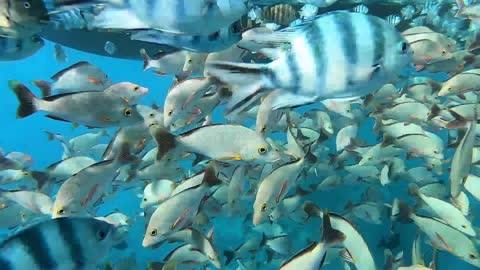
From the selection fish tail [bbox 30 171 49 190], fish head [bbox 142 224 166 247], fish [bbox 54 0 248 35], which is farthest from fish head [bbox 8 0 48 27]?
fish tail [bbox 30 171 49 190]

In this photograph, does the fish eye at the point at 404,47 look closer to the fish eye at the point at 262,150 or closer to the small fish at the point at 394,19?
the fish eye at the point at 262,150

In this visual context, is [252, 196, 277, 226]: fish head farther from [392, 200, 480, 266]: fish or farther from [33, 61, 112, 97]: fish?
[33, 61, 112, 97]: fish

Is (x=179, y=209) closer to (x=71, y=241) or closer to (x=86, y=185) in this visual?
(x=86, y=185)

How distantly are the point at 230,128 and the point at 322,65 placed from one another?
61.7 inches

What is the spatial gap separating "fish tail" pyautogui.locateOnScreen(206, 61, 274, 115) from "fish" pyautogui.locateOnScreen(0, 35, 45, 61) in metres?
2.32

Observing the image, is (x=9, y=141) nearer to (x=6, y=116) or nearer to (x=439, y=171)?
(x=6, y=116)

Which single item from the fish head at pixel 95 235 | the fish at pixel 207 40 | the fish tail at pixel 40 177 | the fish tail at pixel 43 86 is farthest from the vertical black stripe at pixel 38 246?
the fish tail at pixel 40 177

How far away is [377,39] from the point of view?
2.21 metres

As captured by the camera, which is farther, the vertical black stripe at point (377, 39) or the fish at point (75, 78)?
the fish at point (75, 78)

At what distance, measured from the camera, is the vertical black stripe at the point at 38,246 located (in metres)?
2.19

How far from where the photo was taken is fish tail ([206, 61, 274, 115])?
6.93ft

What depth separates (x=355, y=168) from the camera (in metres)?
7.23

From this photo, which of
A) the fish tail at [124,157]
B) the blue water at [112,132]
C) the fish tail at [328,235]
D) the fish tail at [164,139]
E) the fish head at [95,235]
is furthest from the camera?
the blue water at [112,132]

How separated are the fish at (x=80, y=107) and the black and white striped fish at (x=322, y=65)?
1633 millimetres
